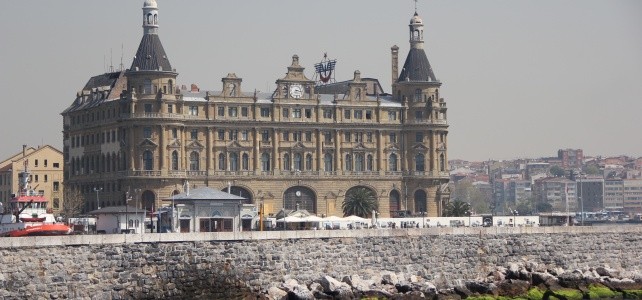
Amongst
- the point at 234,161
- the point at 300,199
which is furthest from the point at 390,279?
the point at 300,199

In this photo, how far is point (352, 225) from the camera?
110m

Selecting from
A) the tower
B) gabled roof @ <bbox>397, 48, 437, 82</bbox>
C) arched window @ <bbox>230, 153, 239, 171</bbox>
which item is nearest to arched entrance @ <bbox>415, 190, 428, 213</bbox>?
the tower

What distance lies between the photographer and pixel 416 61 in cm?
14562

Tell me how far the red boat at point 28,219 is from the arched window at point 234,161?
168 feet

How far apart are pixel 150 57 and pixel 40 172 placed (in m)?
33.6

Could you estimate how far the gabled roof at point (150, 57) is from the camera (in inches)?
5246

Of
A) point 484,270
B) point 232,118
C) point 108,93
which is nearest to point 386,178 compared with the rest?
point 232,118

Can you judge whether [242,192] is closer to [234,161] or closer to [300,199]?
[234,161]

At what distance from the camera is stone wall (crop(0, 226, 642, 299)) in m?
69.8

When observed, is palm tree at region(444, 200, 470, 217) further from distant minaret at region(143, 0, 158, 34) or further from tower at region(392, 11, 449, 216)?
distant minaret at region(143, 0, 158, 34)

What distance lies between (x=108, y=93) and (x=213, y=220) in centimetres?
4507

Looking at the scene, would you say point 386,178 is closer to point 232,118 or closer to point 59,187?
point 232,118

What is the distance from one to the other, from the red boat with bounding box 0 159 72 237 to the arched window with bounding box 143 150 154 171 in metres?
46.1

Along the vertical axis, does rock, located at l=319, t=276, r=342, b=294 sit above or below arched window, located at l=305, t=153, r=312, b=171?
below
